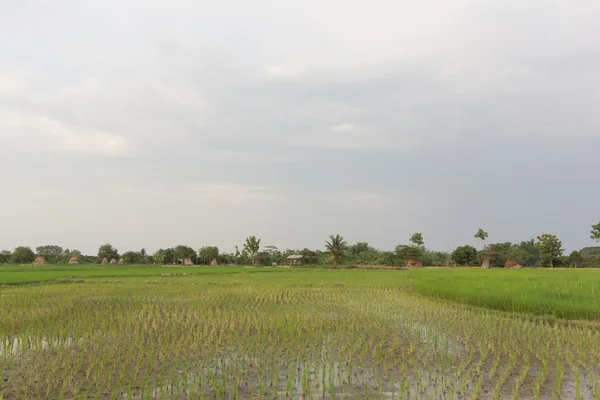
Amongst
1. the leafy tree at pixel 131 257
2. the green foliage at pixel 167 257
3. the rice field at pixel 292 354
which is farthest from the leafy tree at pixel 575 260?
the leafy tree at pixel 131 257

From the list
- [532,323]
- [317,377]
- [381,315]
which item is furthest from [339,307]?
[317,377]

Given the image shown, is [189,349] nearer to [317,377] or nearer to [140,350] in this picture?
[140,350]

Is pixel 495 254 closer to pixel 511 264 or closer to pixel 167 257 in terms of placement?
pixel 511 264

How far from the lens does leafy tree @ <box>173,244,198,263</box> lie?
63.5 m

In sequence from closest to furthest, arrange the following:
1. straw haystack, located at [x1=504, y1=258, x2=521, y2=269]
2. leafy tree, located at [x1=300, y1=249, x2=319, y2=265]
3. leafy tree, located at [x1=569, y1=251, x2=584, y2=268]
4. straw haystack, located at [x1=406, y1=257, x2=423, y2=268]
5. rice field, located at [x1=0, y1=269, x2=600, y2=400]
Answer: rice field, located at [x1=0, y1=269, x2=600, y2=400], straw haystack, located at [x1=504, y1=258, x2=521, y2=269], leafy tree, located at [x1=569, y1=251, x2=584, y2=268], straw haystack, located at [x1=406, y1=257, x2=423, y2=268], leafy tree, located at [x1=300, y1=249, x2=319, y2=265]

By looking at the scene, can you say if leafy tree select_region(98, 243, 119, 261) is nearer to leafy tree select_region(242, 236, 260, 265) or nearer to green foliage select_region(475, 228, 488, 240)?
leafy tree select_region(242, 236, 260, 265)

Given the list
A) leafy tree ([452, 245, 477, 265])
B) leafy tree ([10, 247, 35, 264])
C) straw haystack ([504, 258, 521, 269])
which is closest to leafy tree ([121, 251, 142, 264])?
leafy tree ([10, 247, 35, 264])

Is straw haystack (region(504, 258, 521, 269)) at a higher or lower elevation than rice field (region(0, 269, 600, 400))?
lower

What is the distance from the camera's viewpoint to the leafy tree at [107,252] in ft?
227

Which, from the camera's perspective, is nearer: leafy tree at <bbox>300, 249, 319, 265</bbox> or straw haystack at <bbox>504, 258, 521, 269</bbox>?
straw haystack at <bbox>504, 258, 521, 269</bbox>

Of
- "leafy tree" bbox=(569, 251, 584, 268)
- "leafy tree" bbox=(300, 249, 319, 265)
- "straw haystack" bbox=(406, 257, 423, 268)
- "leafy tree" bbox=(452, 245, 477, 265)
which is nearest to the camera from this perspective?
"leafy tree" bbox=(569, 251, 584, 268)

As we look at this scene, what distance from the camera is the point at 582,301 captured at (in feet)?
31.8

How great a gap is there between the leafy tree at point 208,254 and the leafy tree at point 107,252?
17589 mm

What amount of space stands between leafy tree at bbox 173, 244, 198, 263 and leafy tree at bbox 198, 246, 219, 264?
3.60 ft
